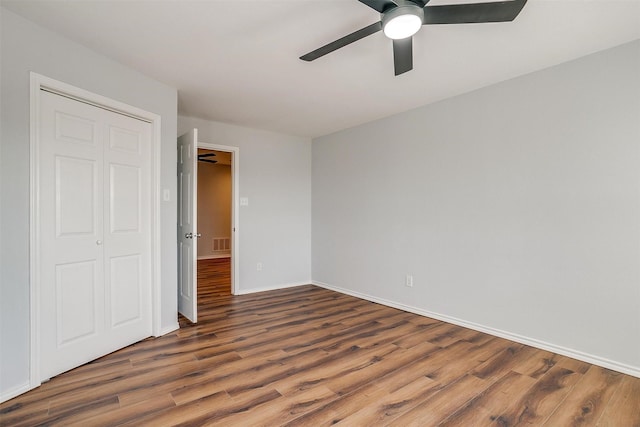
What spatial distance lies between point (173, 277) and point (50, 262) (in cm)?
108

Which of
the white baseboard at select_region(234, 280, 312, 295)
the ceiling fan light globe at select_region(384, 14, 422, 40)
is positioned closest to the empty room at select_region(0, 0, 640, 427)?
the ceiling fan light globe at select_region(384, 14, 422, 40)

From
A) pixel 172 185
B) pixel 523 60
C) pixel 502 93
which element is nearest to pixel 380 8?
pixel 523 60

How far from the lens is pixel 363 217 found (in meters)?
4.47

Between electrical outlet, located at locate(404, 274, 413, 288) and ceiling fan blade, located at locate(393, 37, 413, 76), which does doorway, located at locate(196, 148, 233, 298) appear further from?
ceiling fan blade, located at locate(393, 37, 413, 76)

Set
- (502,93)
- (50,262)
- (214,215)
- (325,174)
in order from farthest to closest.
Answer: (214,215), (325,174), (502,93), (50,262)

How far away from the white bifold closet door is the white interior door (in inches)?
19.1

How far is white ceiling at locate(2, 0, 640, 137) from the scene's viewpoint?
1972 millimetres

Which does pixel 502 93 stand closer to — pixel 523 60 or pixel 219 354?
pixel 523 60

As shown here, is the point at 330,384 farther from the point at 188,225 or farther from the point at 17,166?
the point at 17,166

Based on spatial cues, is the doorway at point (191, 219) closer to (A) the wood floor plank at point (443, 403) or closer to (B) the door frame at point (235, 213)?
(B) the door frame at point (235, 213)

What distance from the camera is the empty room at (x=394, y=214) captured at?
196 centimetres

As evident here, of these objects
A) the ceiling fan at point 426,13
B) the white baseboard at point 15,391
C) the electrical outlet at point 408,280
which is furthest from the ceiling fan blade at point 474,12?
the white baseboard at point 15,391

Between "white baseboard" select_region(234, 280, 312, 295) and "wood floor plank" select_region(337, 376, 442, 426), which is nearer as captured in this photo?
"wood floor plank" select_region(337, 376, 442, 426)

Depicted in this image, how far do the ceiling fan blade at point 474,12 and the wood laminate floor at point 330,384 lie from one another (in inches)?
87.4
